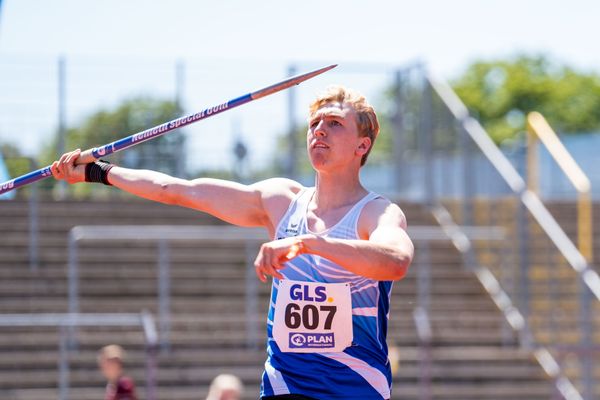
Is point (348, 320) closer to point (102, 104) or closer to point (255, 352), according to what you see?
point (255, 352)

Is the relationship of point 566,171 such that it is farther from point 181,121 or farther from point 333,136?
point 333,136

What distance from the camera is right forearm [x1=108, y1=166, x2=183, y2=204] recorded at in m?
5.40

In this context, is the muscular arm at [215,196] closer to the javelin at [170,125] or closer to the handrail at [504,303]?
the javelin at [170,125]

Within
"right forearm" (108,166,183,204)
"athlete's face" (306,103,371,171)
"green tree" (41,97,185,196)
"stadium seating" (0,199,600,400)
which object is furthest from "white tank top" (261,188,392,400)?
"green tree" (41,97,185,196)

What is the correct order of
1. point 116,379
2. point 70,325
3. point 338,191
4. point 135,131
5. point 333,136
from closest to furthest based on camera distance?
point 333,136
point 338,191
point 116,379
point 70,325
point 135,131

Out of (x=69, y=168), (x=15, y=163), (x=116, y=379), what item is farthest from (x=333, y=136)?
(x=15, y=163)

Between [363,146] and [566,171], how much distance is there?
11625 mm

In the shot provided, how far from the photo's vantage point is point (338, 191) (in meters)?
5.14

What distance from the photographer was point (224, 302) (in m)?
14.7

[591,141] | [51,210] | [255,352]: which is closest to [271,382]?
[255,352]

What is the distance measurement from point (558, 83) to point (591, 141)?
153 ft

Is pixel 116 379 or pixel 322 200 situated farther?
pixel 116 379

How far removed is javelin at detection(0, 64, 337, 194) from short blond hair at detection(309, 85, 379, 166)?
0.31 feet

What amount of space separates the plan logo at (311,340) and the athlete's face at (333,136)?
65cm
